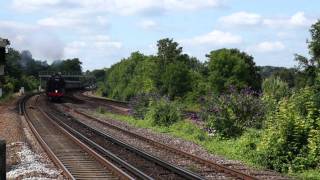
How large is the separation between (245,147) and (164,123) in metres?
13.2

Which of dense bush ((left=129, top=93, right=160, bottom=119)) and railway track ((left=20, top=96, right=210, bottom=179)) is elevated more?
dense bush ((left=129, top=93, right=160, bottom=119))

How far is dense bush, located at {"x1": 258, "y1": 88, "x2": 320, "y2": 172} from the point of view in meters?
15.9

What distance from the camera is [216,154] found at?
19.5 meters

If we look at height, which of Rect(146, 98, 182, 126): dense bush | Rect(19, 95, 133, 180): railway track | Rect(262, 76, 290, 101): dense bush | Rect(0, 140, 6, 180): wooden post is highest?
Rect(262, 76, 290, 101): dense bush

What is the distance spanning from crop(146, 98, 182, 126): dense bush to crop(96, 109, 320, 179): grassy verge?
189 centimetres

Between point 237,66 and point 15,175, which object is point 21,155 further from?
point 237,66

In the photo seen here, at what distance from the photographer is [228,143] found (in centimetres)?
2141

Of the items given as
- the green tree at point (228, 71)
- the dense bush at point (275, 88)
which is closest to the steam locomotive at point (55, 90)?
the green tree at point (228, 71)

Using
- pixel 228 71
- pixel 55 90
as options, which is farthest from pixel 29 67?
pixel 55 90

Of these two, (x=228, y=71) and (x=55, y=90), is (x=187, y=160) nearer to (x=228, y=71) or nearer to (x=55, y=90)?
(x=55, y=90)

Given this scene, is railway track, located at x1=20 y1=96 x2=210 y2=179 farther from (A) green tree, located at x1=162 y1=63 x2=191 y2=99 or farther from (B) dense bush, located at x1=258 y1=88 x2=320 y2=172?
(A) green tree, located at x1=162 y1=63 x2=191 y2=99

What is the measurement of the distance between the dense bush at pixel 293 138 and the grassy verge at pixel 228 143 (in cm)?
48

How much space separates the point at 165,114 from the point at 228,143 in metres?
11.3

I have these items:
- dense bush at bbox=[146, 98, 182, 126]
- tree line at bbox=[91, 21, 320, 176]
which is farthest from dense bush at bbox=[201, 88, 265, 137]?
dense bush at bbox=[146, 98, 182, 126]
